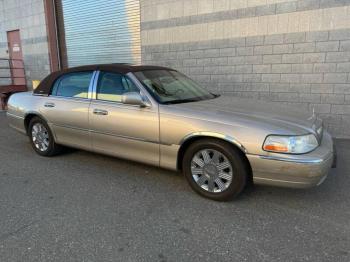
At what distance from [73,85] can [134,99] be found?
4.82ft

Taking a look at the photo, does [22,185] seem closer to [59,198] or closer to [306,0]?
[59,198]

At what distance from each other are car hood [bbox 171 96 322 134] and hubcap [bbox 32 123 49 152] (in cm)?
264

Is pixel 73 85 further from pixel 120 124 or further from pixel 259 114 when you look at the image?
pixel 259 114

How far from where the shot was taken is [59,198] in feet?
11.7

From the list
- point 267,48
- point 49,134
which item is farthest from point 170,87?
point 267,48

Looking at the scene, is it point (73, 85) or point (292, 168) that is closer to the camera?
point (292, 168)

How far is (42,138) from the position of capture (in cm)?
511

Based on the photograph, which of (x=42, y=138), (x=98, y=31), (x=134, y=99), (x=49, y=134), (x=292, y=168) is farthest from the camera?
(x=98, y=31)

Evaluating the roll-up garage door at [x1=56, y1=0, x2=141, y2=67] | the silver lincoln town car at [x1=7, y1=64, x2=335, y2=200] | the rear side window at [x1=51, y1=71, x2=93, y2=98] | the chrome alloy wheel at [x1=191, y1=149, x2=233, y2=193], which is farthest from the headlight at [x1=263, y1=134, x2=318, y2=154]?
the roll-up garage door at [x1=56, y1=0, x2=141, y2=67]

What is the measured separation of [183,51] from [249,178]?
532 cm

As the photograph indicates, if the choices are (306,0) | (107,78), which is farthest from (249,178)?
(306,0)

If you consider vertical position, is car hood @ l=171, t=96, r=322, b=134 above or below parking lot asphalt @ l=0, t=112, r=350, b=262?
above

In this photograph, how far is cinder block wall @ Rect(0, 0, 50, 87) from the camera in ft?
37.9

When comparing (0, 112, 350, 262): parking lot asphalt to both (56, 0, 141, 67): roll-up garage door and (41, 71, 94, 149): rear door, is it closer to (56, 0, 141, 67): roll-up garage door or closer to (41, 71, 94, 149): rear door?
(41, 71, 94, 149): rear door
